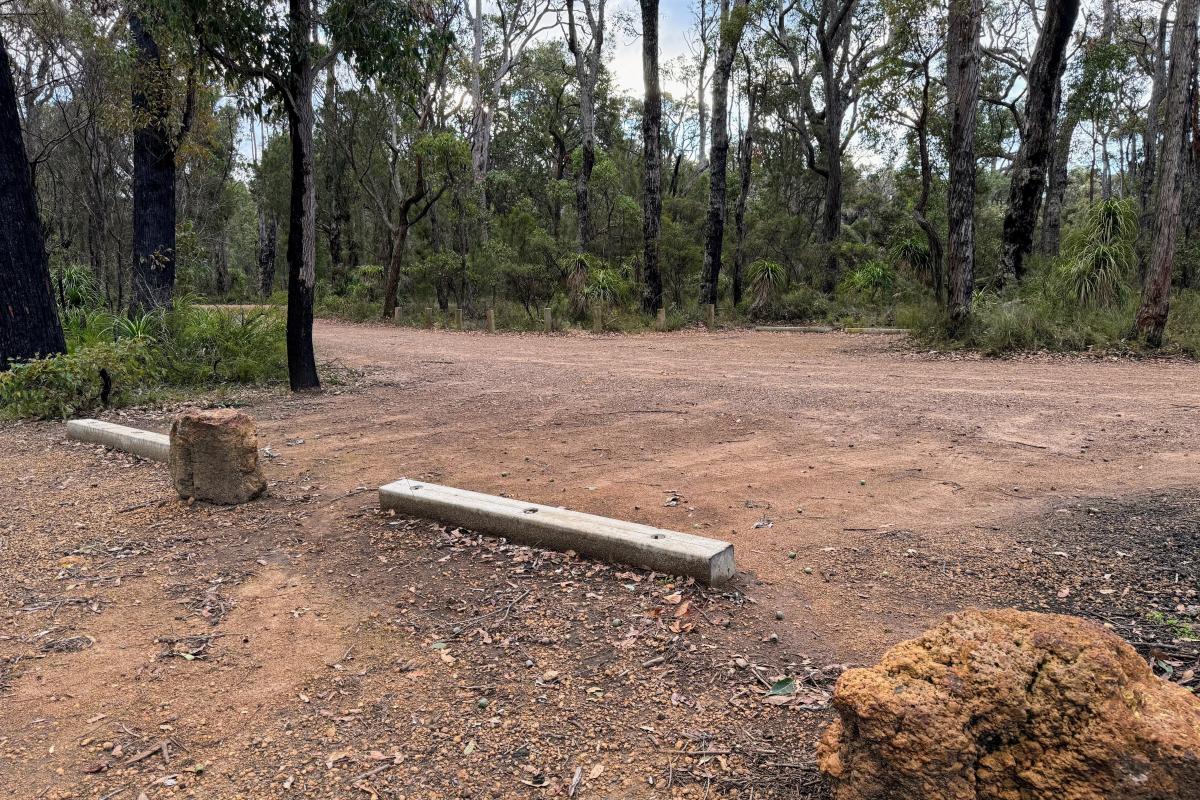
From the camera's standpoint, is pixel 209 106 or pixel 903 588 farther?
pixel 209 106

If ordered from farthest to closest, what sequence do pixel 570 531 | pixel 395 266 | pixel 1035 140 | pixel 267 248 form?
pixel 267 248
pixel 395 266
pixel 1035 140
pixel 570 531

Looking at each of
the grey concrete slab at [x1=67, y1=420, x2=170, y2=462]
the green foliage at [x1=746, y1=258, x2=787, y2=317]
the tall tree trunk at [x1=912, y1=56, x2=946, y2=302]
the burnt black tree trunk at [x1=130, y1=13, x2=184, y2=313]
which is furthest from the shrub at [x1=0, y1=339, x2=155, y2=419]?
the green foliage at [x1=746, y1=258, x2=787, y2=317]

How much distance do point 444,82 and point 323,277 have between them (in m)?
12.1

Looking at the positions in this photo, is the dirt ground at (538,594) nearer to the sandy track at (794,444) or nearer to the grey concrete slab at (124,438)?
the sandy track at (794,444)

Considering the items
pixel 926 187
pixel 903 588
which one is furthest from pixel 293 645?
pixel 926 187

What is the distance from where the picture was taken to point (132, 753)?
2248 millimetres

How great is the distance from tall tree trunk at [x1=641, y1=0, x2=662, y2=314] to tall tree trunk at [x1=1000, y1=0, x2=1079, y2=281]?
813 centimetres

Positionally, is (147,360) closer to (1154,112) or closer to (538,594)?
(538,594)

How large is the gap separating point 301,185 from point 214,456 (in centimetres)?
482

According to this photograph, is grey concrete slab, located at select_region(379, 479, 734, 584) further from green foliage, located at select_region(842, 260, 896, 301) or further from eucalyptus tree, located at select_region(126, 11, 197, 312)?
green foliage, located at select_region(842, 260, 896, 301)

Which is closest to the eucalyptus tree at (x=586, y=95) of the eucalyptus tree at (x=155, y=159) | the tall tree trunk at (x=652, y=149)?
the tall tree trunk at (x=652, y=149)

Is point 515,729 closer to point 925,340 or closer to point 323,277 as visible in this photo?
point 925,340

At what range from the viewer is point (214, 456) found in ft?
14.5

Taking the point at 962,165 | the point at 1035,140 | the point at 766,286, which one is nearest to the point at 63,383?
the point at 962,165
